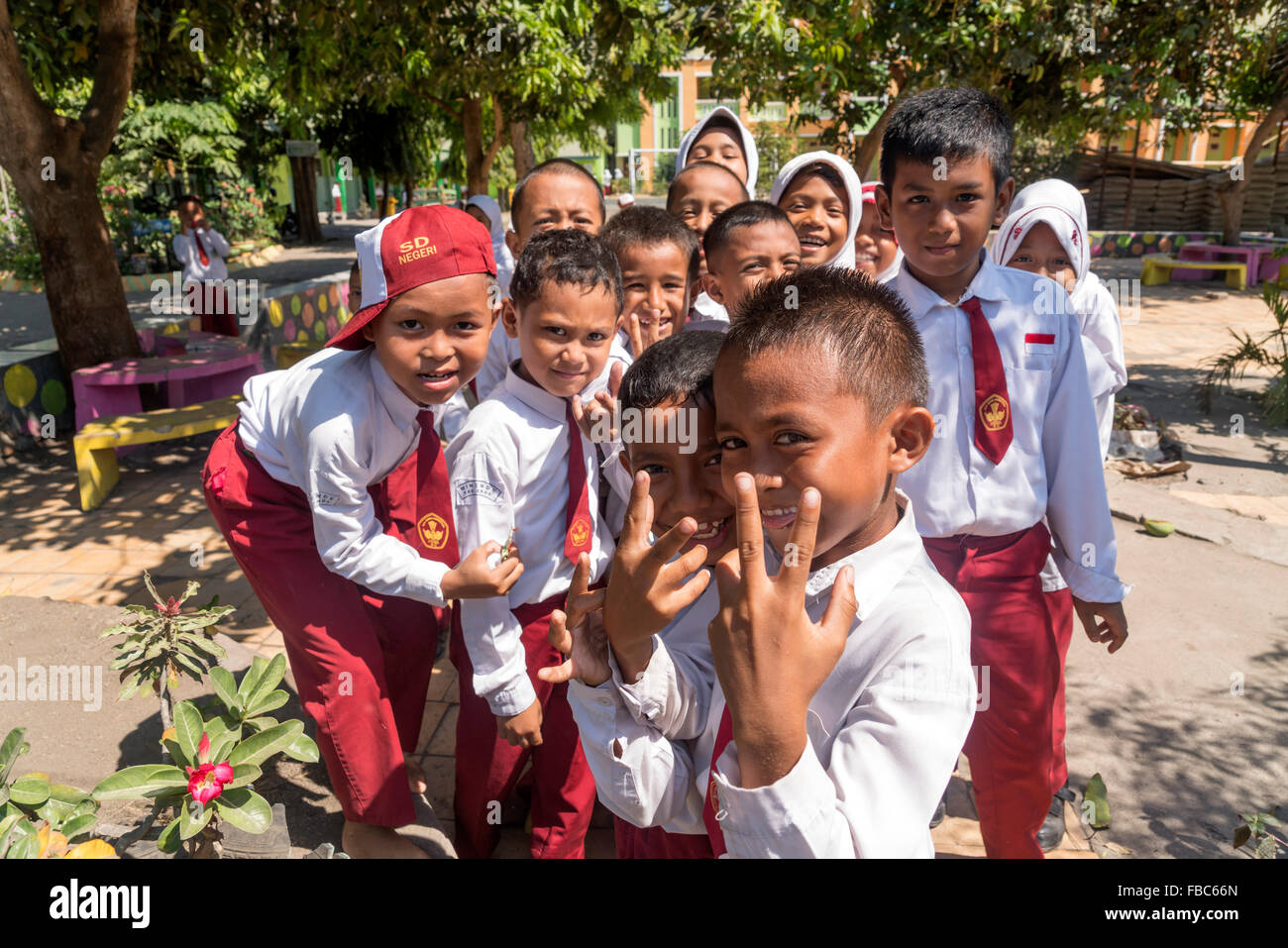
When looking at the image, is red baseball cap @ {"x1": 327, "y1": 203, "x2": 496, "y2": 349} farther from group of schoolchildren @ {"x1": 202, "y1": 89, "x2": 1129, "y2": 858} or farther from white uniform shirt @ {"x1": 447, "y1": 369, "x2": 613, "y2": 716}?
white uniform shirt @ {"x1": 447, "y1": 369, "x2": 613, "y2": 716}

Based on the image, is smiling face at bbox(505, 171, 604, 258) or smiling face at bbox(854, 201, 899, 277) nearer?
smiling face at bbox(505, 171, 604, 258)

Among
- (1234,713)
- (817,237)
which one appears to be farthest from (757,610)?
(1234,713)

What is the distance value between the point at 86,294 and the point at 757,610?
6.90 meters

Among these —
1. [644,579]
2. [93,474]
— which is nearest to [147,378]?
[93,474]

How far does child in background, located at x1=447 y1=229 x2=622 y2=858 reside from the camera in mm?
2143

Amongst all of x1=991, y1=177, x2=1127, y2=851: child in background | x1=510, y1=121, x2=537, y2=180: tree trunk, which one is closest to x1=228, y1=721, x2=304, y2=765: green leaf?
x1=991, y1=177, x2=1127, y2=851: child in background

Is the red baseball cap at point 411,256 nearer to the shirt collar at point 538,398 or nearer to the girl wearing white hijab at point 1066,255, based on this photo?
the shirt collar at point 538,398

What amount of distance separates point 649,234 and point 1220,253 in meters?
17.5

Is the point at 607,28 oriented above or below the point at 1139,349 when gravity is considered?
above

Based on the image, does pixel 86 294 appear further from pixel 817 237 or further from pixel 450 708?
pixel 817 237

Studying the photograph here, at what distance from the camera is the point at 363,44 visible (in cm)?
948

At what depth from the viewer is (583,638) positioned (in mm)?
1400

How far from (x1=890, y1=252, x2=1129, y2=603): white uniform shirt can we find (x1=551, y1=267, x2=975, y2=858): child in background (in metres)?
0.73

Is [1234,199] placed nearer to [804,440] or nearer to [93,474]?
[93,474]
